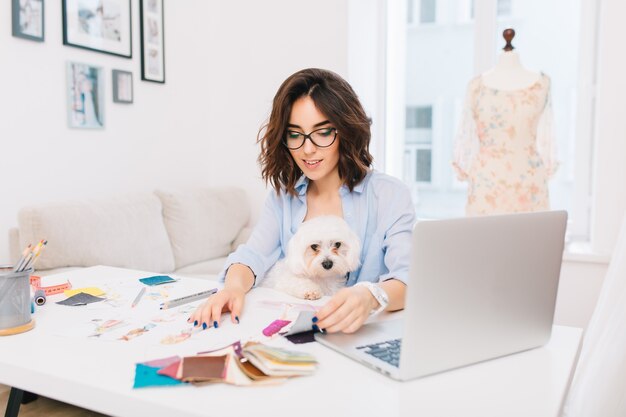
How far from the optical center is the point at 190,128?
12.4 ft

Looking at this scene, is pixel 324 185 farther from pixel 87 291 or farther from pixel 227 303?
pixel 87 291

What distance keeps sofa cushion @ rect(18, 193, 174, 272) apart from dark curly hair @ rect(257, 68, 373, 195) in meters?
1.26

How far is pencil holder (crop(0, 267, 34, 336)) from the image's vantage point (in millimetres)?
1041

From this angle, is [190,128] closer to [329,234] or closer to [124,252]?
[124,252]

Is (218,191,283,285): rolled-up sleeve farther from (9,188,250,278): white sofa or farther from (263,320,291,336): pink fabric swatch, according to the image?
(9,188,250,278): white sofa

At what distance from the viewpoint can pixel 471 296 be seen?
0.88 m

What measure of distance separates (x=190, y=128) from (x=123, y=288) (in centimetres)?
247

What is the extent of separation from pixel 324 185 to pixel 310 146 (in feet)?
0.66

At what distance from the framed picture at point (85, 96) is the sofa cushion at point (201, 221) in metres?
0.54

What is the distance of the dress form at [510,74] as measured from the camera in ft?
8.47

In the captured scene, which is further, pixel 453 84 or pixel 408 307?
pixel 453 84

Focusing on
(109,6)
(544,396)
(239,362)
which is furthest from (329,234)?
(109,6)

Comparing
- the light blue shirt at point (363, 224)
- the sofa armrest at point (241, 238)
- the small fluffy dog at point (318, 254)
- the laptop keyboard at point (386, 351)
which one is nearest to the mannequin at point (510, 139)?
the light blue shirt at point (363, 224)

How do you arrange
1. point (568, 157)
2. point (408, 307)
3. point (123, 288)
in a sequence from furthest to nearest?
1. point (568, 157)
2. point (123, 288)
3. point (408, 307)
